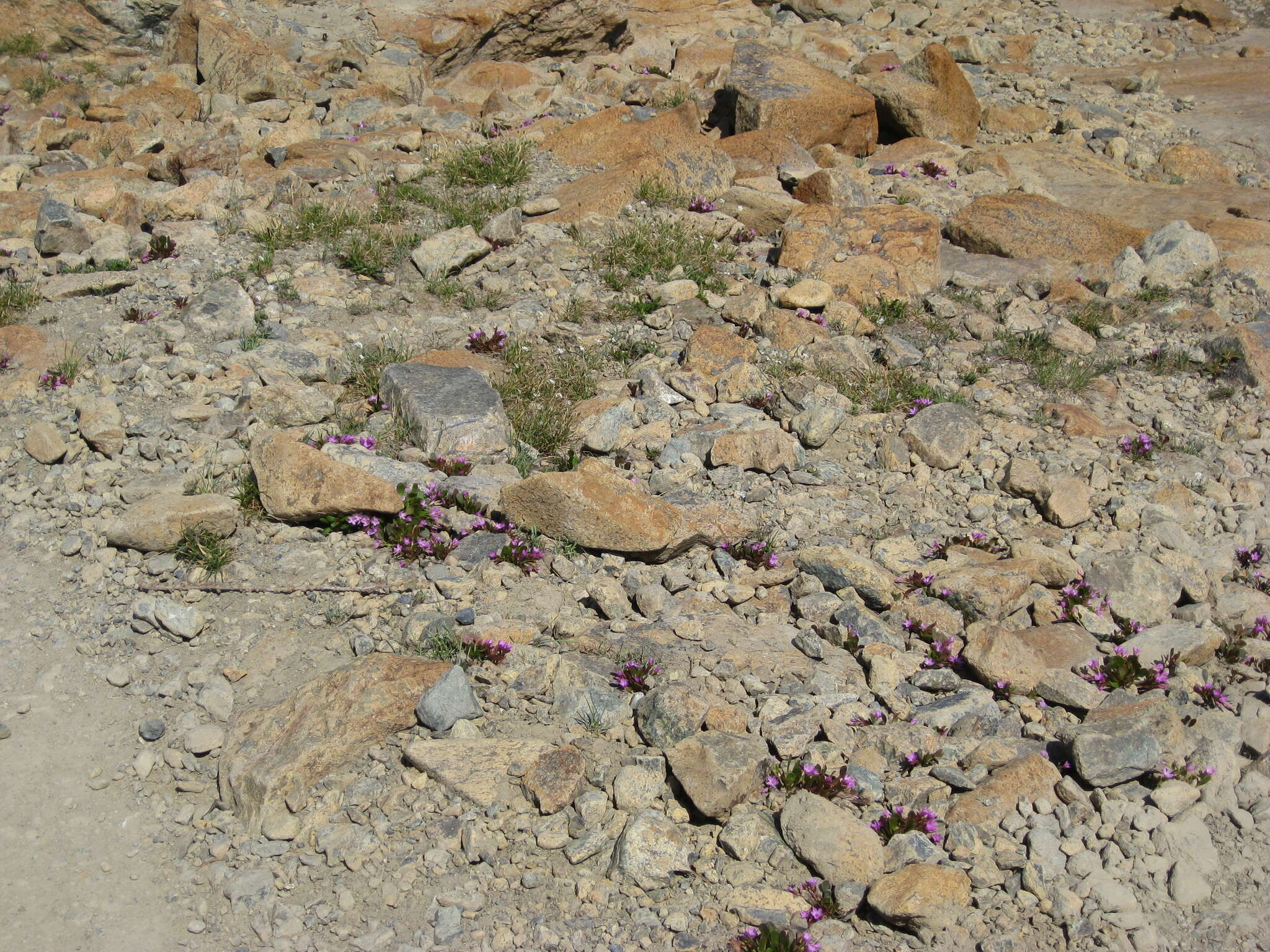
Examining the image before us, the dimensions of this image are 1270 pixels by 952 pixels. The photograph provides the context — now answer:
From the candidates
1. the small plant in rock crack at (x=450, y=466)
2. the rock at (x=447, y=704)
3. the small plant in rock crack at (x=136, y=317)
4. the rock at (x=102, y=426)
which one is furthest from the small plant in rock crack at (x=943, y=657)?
the small plant in rock crack at (x=136, y=317)

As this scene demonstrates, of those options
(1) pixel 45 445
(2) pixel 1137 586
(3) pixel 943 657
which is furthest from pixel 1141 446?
(1) pixel 45 445

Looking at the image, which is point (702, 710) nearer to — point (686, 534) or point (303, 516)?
point (686, 534)

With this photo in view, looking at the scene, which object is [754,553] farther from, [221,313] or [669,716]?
[221,313]

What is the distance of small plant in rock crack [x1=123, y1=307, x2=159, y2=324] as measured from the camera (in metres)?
7.74

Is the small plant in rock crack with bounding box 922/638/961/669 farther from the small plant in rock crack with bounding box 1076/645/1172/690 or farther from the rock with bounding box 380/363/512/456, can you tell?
the rock with bounding box 380/363/512/456

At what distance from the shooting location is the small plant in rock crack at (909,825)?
4.34m

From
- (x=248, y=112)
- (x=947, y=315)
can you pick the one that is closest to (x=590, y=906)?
(x=947, y=315)

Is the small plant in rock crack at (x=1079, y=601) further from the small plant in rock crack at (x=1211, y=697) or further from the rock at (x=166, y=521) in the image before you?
the rock at (x=166, y=521)

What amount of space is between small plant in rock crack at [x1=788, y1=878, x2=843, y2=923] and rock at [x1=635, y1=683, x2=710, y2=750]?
859 millimetres

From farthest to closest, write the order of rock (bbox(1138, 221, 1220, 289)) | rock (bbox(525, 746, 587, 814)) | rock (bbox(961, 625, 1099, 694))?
1. rock (bbox(1138, 221, 1220, 289))
2. rock (bbox(961, 625, 1099, 694))
3. rock (bbox(525, 746, 587, 814))

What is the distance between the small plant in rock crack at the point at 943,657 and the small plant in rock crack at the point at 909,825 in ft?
3.58

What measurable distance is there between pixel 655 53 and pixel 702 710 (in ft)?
45.6

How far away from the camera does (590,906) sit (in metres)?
4.09

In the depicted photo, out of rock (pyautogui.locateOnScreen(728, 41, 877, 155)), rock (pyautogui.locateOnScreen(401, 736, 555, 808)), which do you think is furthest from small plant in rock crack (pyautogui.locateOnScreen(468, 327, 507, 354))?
rock (pyautogui.locateOnScreen(728, 41, 877, 155))
